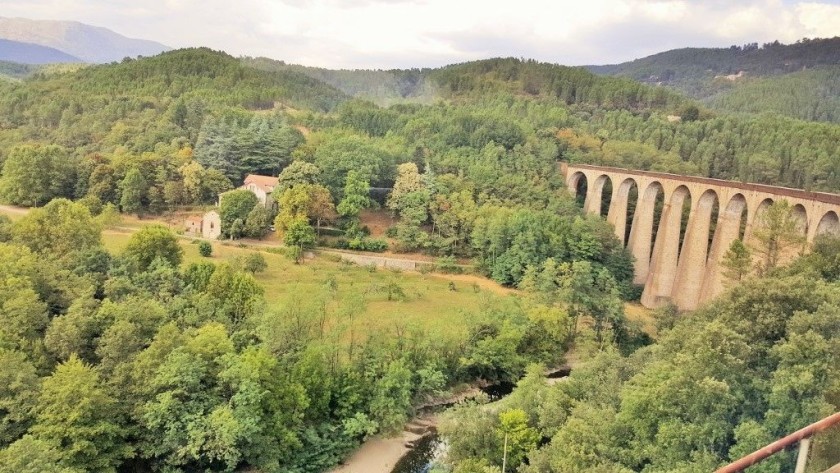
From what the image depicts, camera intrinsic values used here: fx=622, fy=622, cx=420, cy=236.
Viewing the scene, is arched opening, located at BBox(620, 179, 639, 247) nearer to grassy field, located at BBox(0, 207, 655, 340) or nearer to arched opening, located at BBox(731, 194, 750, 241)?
grassy field, located at BBox(0, 207, 655, 340)

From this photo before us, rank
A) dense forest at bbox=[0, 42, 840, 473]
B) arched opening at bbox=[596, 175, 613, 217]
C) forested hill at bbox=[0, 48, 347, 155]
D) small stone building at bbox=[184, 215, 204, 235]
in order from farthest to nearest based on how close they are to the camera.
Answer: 1. forested hill at bbox=[0, 48, 347, 155]
2. arched opening at bbox=[596, 175, 613, 217]
3. small stone building at bbox=[184, 215, 204, 235]
4. dense forest at bbox=[0, 42, 840, 473]

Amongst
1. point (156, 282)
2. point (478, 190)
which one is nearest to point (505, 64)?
point (478, 190)

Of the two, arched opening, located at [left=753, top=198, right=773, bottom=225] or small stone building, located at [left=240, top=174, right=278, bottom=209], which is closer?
arched opening, located at [left=753, top=198, right=773, bottom=225]

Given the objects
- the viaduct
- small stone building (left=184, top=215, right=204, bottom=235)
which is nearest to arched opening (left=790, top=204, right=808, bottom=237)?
the viaduct

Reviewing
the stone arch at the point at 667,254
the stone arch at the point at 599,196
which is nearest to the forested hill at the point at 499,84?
the stone arch at the point at 599,196

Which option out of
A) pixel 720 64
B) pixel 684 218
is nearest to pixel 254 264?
pixel 684 218

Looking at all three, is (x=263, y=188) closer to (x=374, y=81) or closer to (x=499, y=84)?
(x=499, y=84)

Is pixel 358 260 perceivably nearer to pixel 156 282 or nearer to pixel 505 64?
pixel 156 282
